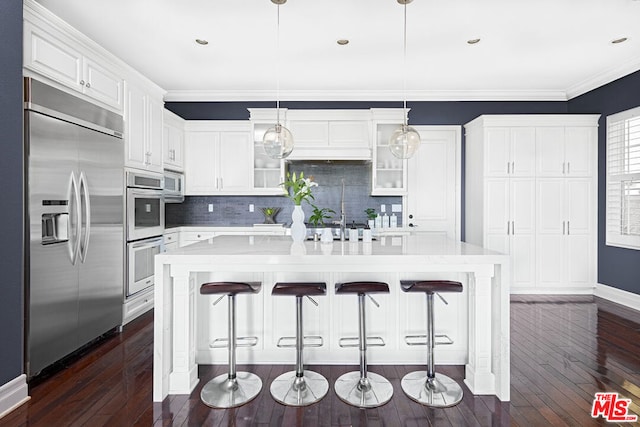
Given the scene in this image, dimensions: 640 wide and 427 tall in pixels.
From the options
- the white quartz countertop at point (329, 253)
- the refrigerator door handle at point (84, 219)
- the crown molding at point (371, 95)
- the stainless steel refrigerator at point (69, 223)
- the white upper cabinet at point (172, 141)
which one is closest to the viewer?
the white quartz countertop at point (329, 253)

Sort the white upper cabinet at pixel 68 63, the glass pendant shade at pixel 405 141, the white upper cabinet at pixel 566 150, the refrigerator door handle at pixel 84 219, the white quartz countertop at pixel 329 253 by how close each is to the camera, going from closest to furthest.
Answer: the white quartz countertop at pixel 329 253 < the white upper cabinet at pixel 68 63 < the refrigerator door handle at pixel 84 219 < the glass pendant shade at pixel 405 141 < the white upper cabinet at pixel 566 150

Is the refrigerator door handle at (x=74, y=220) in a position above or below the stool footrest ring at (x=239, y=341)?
above

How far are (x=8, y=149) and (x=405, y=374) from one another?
2.98m

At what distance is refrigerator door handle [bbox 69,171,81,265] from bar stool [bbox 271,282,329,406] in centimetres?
169

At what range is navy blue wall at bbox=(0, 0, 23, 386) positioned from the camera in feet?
7.63

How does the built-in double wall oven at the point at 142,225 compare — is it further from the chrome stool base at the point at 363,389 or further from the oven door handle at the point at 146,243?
the chrome stool base at the point at 363,389

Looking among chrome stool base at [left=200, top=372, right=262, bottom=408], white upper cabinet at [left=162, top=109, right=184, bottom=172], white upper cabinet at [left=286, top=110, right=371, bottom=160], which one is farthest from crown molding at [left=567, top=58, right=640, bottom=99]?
white upper cabinet at [left=162, top=109, right=184, bottom=172]

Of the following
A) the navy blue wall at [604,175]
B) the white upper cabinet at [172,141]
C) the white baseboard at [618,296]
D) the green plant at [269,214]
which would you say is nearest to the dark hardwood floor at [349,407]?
the white baseboard at [618,296]

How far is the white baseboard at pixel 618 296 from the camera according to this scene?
451 centimetres

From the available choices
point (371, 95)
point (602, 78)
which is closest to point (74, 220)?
point (371, 95)

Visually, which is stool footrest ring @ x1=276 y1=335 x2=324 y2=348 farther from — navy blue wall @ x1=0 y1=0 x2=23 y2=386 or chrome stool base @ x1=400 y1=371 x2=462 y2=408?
navy blue wall @ x1=0 y1=0 x2=23 y2=386

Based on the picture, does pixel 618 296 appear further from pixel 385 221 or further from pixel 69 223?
pixel 69 223

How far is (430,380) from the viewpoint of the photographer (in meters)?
2.60

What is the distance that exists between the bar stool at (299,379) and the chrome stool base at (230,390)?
141 millimetres
